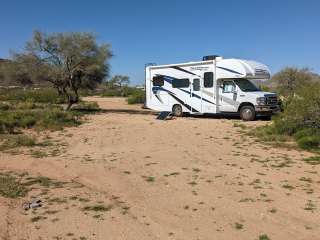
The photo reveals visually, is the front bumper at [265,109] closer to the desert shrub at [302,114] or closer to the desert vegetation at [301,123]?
the desert vegetation at [301,123]

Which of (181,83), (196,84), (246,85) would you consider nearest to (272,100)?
(246,85)

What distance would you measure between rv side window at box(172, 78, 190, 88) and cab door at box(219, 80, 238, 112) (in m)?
1.95

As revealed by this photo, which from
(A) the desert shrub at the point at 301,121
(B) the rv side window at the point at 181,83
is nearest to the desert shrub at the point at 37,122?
(B) the rv side window at the point at 181,83

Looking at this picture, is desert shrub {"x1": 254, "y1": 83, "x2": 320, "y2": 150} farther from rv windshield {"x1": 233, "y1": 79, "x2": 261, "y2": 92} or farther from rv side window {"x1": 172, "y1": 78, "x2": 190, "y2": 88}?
rv side window {"x1": 172, "y1": 78, "x2": 190, "y2": 88}

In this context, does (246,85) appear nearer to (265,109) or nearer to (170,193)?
(265,109)

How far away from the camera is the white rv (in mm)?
18109

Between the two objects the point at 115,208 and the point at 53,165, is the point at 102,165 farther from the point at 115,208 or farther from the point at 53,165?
the point at 115,208

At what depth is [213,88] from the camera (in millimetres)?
18953

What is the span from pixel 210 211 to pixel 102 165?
366 cm

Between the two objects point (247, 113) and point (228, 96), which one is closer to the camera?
point (247, 113)

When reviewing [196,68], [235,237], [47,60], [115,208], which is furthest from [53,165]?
[47,60]

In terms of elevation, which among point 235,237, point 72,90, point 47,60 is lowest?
point 235,237

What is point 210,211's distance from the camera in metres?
5.99

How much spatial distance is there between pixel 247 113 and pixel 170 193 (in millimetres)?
11966
